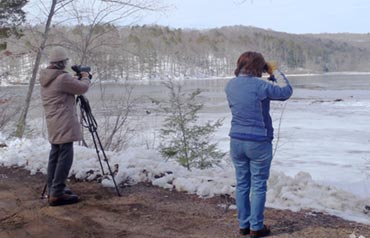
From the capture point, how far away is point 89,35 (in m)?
13.6

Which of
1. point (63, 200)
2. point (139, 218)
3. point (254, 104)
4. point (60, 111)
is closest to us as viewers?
point (254, 104)

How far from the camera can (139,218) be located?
17.3 feet

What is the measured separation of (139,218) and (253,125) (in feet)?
5.64

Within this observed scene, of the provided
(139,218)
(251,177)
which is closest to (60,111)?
(139,218)

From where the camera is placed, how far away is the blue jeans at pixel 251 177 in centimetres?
435

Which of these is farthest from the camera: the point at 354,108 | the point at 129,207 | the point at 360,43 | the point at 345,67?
the point at 360,43

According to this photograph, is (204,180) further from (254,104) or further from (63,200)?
(254,104)

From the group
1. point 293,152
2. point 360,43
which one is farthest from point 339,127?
point 360,43

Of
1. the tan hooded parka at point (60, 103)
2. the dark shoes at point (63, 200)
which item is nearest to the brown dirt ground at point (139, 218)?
the dark shoes at point (63, 200)

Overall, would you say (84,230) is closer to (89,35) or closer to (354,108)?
(89,35)

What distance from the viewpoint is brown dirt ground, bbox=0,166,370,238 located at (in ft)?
15.6

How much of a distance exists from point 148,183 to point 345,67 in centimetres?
12863

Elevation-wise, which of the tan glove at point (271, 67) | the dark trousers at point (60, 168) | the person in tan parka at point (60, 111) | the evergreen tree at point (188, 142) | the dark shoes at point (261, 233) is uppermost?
the tan glove at point (271, 67)

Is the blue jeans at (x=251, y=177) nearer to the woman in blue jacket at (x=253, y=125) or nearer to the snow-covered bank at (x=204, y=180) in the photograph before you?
the woman in blue jacket at (x=253, y=125)
